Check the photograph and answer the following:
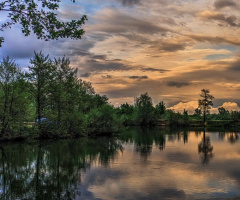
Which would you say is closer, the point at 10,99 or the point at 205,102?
the point at 10,99

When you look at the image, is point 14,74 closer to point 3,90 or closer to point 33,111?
point 3,90

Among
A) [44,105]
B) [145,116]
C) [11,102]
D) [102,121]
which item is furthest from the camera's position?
[145,116]

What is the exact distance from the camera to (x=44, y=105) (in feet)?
150

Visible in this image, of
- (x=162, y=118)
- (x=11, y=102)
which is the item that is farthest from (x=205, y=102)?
(x=11, y=102)

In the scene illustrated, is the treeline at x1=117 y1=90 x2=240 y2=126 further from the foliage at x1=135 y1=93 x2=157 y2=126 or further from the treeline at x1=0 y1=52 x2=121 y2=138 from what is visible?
the treeline at x1=0 y1=52 x2=121 y2=138

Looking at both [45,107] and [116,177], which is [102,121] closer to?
[45,107]

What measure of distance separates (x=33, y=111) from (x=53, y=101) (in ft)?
18.3

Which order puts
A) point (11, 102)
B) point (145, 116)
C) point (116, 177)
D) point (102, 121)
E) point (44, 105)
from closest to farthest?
point (116, 177), point (11, 102), point (44, 105), point (102, 121), point (145, 116)

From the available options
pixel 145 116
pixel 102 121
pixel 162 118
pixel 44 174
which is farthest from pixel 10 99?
pixel 162 118

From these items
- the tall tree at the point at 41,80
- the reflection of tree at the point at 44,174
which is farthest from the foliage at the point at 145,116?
the reflection of tree at the point at 44,174

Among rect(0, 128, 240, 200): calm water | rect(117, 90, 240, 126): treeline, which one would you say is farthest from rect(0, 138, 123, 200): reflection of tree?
rect(117, 90, 240, 126): treeline

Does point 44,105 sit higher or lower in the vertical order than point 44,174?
higher

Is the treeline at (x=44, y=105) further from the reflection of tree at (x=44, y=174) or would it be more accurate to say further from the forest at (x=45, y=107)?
the reflection of tree at (x=44, y=174)

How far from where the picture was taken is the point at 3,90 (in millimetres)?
39219
